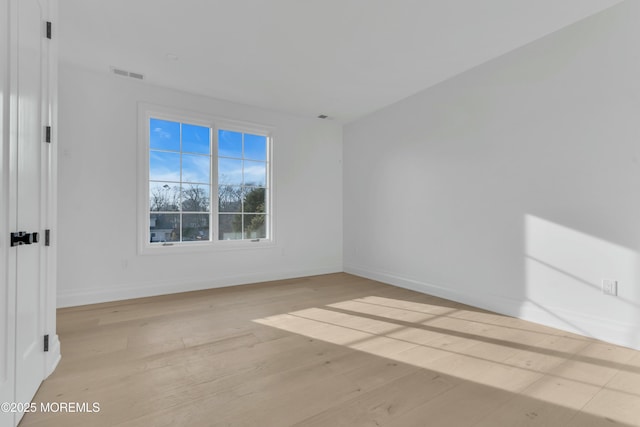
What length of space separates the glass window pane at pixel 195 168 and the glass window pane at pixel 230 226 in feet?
2.03

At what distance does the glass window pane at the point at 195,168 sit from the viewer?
420 centimetres

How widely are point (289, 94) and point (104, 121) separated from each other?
238cm

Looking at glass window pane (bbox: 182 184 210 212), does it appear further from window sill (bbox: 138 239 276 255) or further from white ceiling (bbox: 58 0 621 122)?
white ceiling (bbox: 58 0 621 122)

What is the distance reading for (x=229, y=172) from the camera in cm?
458

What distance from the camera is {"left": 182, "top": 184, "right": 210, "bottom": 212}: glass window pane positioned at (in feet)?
13.8

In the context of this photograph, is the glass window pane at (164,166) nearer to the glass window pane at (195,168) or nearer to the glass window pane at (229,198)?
the glass window pane at (195,168)

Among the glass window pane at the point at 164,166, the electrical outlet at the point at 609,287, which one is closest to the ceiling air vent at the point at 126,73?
the glass window pane at the point at 164,166

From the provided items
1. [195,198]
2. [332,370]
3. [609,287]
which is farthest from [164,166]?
[609,287]

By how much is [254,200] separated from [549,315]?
4.02 metres

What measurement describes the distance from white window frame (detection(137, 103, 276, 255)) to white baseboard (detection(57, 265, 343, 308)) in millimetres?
436

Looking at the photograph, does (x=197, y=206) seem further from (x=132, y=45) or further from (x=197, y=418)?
(x=197, y=418)

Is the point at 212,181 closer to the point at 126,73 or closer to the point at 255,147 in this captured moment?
the point at 255,147

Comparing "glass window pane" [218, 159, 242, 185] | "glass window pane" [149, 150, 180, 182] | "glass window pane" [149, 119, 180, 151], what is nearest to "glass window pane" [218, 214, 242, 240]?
"glass window pane" [218, 159, 242, 185]

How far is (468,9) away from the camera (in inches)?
97.7
